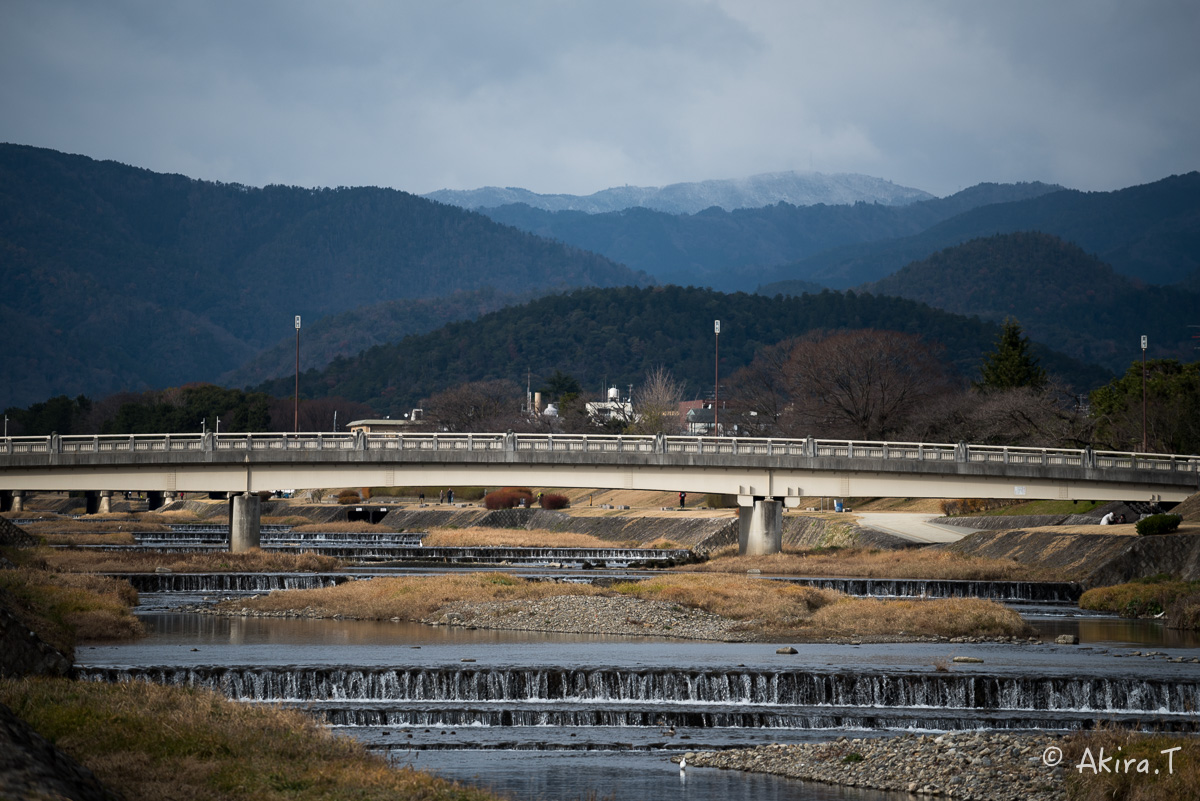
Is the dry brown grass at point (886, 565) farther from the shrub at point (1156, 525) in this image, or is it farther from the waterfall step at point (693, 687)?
the waterfall step at point (693, 687)

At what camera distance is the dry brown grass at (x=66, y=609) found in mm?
35344

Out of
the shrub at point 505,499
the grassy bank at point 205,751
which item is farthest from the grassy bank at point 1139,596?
the shrub at point 505,499

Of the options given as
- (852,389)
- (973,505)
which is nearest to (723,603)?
(973,505)

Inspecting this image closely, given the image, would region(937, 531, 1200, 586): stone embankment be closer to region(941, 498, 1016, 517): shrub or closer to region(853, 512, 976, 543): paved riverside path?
region(853, 512, 976, 543): paved riverside path

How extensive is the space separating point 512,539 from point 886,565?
1468 inches

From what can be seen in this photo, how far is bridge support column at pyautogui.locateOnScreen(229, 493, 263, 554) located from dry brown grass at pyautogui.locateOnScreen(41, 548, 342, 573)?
5.59 meters

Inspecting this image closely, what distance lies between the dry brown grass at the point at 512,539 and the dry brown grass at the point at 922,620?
45.4m

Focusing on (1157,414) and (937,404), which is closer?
(1157,414)

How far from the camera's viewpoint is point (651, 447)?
247 ft

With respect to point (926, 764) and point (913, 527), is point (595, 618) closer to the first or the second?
point (926, 764)

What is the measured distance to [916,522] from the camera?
8469cm

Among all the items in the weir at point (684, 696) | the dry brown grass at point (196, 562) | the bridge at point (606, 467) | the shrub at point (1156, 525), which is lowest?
the dry brown grass at point (196, 562)

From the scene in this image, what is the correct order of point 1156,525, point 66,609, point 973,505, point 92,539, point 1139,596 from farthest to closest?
point 92,539
point 973,505
point 1156,525
point 1139,596
point 66,609

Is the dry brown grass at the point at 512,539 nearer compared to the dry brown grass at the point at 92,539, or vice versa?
the dry brown grass at the point at 92,539
